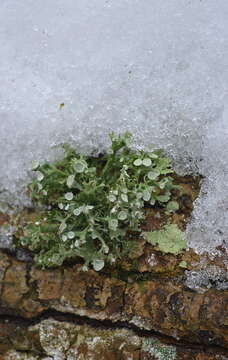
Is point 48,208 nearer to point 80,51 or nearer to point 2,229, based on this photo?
point 2,229

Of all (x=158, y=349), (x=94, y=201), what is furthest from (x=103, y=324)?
(x=94, y=201)

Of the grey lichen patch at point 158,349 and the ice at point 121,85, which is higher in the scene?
the ice at point 121,85

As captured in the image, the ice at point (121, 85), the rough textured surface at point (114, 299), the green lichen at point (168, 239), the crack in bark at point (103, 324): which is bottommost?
the crack in bark at point (103, 324)

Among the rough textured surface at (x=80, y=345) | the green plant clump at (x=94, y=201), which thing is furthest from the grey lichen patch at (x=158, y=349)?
the green plant clump at (x=94, y=201)

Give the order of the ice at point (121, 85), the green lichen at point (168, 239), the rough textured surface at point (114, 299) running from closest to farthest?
the rough textured surface at point (114, 299) → the green lichen at point (168, 239) → the ice at point (121, 85)

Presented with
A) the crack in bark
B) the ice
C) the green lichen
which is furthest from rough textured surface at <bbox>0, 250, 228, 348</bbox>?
the ice

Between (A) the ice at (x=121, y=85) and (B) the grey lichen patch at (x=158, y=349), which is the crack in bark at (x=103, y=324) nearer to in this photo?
(B) the grey lichen patch at (x=158, y=349)

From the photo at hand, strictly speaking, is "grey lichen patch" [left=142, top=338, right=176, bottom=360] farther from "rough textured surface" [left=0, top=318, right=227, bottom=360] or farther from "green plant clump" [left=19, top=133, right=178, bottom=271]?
"green plant clump" [left=19, top=133, right=178, bottom=271]

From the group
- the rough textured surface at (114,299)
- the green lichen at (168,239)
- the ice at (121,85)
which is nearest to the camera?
the rough textured surface at (114,299)

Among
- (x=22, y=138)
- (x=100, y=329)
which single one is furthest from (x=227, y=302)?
(x=22, y=138)
